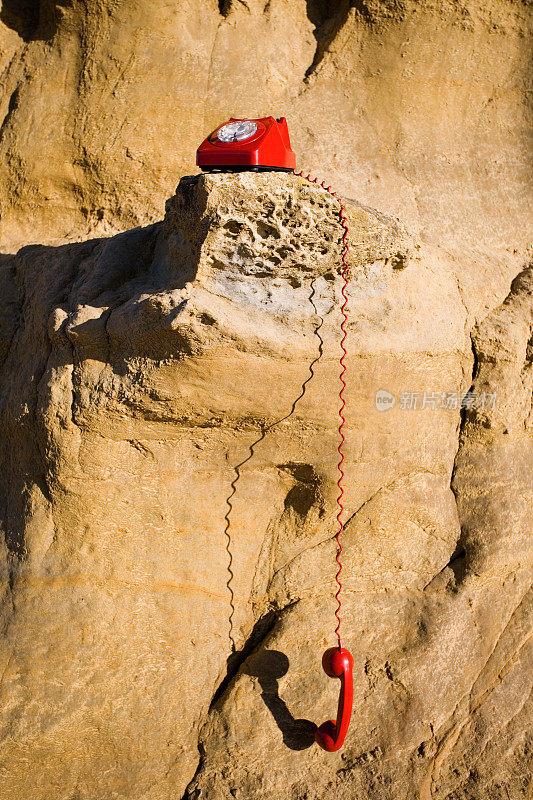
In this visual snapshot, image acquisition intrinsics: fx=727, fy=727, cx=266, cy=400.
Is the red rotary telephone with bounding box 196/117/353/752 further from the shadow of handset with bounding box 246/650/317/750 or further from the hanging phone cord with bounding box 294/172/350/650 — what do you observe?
the shadow of handset with bounding box 246/650/317/750

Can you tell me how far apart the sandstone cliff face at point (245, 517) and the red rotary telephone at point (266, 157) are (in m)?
0.06

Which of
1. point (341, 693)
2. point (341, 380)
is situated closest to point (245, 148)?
point (341, 380)

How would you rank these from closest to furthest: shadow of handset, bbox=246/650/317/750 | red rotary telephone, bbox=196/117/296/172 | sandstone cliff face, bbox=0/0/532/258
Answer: red rotary telephone, bbox=196/117/296/172 < shadow of handset, bbox=246/650/317/750 < sandstone cliff face, bbox=0/0/532/258

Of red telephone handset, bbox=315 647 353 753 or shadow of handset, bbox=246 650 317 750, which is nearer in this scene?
red telephone handset, bbox=315 647 353 753

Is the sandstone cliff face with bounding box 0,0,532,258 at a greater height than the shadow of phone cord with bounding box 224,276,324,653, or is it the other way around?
the sandstone cliff face with bounding box 0,0,532,258

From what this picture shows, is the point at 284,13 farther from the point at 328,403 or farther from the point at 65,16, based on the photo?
the point at 328,403

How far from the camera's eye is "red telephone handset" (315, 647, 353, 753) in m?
1.73

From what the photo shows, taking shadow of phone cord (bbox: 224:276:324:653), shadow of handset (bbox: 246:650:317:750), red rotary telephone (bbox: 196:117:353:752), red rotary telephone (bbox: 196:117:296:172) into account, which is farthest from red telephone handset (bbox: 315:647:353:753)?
red rotary telephone (bbox: 196:117:296:172)

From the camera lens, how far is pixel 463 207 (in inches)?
96.6

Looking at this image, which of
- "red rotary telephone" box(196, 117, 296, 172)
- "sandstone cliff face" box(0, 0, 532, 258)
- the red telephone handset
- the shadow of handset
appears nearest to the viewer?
"red rotary telephone" box(196, 117, 296, 172)

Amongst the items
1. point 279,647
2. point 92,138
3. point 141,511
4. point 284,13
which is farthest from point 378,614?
point 284,13

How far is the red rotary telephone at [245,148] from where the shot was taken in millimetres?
1620

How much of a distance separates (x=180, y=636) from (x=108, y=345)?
768mm

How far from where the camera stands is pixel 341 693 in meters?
1.76
